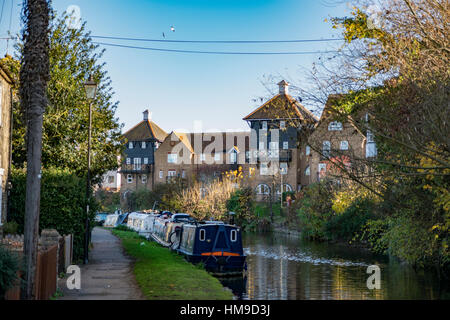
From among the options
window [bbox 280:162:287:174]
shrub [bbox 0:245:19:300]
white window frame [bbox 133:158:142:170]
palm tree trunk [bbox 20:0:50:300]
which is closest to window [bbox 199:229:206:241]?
palm tree trunk [bbox 20:0:50:300]

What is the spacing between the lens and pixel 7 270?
8.12 meters

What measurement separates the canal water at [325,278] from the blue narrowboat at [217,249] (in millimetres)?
820

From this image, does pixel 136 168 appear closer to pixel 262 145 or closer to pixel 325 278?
pixel 262 145

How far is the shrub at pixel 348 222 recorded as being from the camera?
34375 millimetres

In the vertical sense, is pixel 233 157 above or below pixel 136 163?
above

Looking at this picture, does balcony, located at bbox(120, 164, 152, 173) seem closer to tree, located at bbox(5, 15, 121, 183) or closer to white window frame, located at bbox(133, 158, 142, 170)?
white window frame, located at bbox(133, 158, 142, 170)

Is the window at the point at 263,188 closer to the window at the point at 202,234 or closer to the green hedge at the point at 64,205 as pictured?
the window at the point at 202,234

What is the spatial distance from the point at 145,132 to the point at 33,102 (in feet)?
237

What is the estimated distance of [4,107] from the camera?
2031cm

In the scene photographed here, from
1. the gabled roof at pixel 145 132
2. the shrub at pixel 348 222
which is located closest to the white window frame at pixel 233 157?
the gabled roof at pixel 145 132

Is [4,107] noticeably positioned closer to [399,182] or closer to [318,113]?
[318,113]

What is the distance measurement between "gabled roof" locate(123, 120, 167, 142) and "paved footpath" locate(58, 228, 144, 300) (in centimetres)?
5828

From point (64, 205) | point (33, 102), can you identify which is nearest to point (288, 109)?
point (33, 102)

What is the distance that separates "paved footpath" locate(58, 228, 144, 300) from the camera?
499 inches
